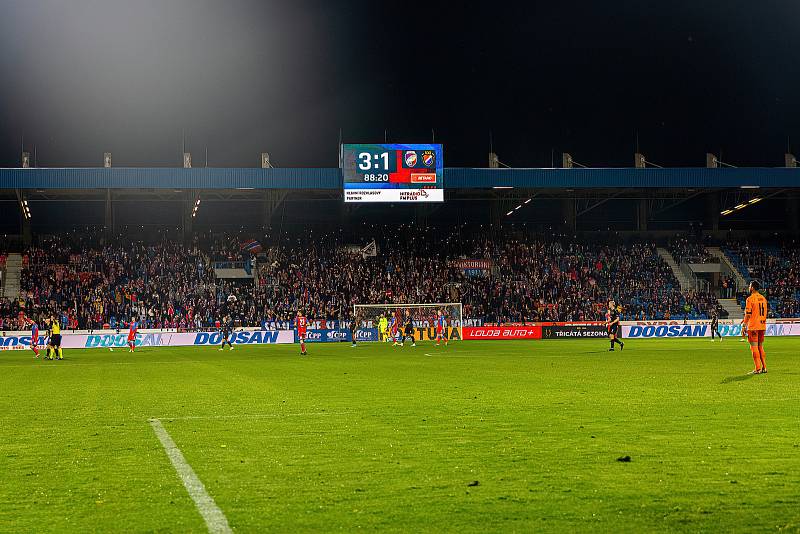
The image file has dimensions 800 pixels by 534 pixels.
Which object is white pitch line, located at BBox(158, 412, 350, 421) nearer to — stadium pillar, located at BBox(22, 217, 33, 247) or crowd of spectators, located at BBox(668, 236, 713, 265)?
stadium pillar, located at BBox(22, 217, 33, 247)

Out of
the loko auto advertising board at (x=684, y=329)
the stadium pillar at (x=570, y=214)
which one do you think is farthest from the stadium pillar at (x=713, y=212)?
the loko auto advertising board at (x=684, y=329)

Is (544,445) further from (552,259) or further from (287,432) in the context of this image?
(552,259)

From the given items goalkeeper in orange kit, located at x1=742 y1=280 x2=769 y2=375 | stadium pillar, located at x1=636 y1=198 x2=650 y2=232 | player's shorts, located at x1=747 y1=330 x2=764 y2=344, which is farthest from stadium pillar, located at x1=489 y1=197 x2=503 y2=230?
goalkeeper in orange kit, located at x1=742 y1=280 x2=769 y2=375

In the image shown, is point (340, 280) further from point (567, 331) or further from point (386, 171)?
point (567, 331)

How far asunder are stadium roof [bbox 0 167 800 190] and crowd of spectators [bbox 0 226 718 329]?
18.4 feet

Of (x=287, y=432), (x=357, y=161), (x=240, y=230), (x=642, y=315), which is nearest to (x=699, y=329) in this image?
(x=642, y=315)

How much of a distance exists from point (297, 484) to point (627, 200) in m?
68.1

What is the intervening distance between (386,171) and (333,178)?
4.77 metres

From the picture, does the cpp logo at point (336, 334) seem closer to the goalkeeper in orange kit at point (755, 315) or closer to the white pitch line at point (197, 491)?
the goalkeeper in orange kit at point (755, 315)

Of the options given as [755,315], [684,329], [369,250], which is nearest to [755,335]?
[755,315]

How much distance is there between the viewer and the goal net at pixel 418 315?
185 ft

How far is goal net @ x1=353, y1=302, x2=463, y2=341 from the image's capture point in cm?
5628

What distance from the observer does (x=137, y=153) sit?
224ft

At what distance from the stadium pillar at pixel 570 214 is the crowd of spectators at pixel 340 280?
7.42 feet
